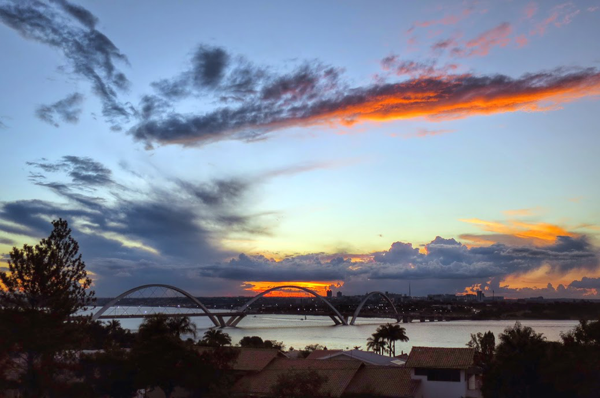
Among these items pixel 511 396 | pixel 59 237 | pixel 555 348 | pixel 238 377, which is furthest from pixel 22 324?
pixel 555 348

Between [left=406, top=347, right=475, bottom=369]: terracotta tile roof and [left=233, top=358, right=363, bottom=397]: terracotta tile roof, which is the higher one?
[left=406, top=347, right=475, bottom=369]: terracotta tile roof

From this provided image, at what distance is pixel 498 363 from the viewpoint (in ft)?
130

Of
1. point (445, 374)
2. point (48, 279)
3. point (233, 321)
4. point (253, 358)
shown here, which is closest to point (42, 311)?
point (48, 279)

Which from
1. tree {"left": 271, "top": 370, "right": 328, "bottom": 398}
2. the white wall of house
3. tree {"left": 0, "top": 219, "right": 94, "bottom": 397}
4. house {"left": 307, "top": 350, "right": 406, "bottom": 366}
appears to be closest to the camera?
tree {"left": 0, "top": 219, "right": 94, "bottom": 397}

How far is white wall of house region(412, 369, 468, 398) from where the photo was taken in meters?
40.0

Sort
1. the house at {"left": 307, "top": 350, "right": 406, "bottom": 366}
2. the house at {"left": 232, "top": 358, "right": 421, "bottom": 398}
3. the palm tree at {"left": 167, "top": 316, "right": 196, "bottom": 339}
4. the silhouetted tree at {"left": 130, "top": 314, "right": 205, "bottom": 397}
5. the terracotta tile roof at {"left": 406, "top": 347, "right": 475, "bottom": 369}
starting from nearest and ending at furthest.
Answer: the silhouetted tree at {"left": 130, "top": 314, "right": 205, "bottom": 397}, the house at {"left": 232, "top": 358, "right": 421, "bottom": 398}, the terracotta tile roof at {"left": 406, "top": 347, "right": 475, "bottom": 369}, the palm tree at {"left": 167, "top": 316, "right": 196, "bottom": 339}, the house at {"left": 307, "top": 350, "right": 406, "bottom": 366}

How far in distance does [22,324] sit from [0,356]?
176cm

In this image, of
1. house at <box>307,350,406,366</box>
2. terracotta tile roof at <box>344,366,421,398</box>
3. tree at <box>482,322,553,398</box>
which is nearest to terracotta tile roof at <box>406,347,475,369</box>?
terracotta tile roof at <box>344,366,421,398</box>

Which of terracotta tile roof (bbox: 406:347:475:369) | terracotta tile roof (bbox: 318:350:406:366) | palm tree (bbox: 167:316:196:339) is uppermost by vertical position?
palm tree (bbox: 167:316:196:339)

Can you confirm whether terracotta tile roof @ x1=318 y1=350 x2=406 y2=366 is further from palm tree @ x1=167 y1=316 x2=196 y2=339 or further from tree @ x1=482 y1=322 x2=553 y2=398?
tree @ x1=482 y1=322 x2=553 y2=398

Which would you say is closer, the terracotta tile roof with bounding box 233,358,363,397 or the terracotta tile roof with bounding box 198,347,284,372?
the terracotta tile roof with bounding box 233,358,363,397

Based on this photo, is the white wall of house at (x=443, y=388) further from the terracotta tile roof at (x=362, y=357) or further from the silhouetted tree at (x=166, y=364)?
the silhouetted tree at (x=166, y=364)

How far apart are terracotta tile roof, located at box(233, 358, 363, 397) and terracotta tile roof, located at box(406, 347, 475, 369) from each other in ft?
14.0

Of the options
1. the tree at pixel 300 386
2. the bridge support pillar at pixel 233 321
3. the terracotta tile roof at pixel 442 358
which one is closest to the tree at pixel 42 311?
the tree at pixel 300 386
